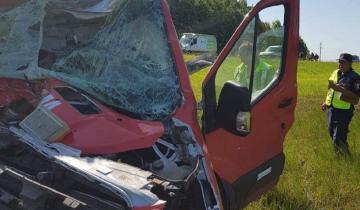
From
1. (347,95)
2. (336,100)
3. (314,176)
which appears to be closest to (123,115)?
(314,176)

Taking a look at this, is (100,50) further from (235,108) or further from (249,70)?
(249,70)

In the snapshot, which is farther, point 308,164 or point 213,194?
point 308,164

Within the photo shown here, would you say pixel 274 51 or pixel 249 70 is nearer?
pixel 249 70

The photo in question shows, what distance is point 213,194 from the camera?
10.7 feet

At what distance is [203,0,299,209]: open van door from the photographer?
371 centimetres

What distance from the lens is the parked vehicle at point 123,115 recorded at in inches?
110

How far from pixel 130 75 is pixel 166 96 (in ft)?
0.91

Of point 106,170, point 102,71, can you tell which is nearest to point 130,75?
point 102,71

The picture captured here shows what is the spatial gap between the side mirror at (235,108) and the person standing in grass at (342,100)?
15.4ft

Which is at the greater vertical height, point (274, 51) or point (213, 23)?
point (213, 23)

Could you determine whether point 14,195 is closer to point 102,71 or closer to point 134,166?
point 134,166

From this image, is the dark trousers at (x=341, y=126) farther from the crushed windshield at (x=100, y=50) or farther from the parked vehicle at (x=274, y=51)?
the crushed windshield at (x=100, y=50)

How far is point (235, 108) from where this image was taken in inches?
134

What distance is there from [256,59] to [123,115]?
50.2 inches
